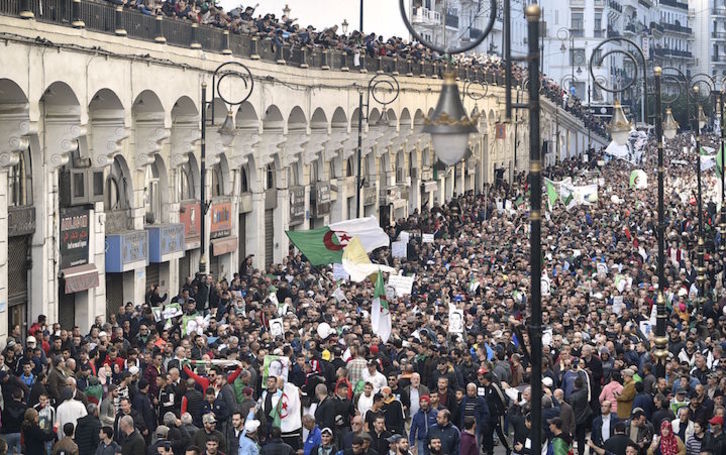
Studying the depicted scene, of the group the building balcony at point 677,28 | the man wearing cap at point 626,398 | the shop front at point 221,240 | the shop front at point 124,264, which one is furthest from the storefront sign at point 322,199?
the building balcony at point 677,28

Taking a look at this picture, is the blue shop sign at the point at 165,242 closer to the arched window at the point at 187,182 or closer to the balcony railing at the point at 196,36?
the arched window at the point at 187,182

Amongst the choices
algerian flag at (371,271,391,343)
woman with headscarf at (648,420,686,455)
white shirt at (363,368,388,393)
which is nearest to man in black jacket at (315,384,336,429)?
Answer: white shirt at (363,368,388,393)

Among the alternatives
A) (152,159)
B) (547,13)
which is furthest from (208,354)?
(547,13)

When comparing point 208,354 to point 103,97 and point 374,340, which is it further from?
point 103,97

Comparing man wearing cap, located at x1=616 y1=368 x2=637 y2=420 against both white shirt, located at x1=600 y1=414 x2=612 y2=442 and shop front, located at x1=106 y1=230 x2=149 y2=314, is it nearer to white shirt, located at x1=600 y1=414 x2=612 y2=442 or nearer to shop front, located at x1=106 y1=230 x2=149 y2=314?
white shirt, located at x1=600 y1=414 x2=612 y2=442

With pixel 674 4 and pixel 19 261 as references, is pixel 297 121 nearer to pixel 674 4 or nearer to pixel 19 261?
pixel 19 261

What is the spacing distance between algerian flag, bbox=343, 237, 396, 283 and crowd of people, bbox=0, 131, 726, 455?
0.81m

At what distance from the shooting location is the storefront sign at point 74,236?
3247 cm

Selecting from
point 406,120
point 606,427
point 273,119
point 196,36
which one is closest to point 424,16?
point 406,120

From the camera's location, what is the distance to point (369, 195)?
6059 centimetres

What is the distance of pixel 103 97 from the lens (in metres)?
34.0

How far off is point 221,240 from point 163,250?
542 cm

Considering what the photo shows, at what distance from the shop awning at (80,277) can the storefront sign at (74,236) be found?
12cm

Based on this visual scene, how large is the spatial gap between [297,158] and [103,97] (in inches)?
654
